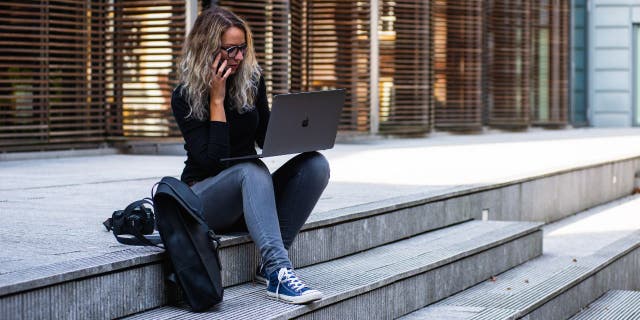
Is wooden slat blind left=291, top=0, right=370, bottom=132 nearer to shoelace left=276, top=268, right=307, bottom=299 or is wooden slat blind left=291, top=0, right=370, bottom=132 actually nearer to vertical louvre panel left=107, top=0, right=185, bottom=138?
vertical louvre panel left=107, top=0, right=185, bottom=138

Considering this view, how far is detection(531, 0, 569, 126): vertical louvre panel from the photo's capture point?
77.7ft

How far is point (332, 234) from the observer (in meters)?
5.57

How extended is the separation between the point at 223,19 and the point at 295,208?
98cm

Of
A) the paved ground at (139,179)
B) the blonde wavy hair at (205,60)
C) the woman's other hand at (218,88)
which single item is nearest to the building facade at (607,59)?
the paved ground at (139,179)

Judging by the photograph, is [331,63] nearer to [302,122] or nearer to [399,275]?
[399,275]

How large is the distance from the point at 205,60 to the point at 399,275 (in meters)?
1.57

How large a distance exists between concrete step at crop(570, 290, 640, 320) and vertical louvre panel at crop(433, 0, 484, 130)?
1257cm

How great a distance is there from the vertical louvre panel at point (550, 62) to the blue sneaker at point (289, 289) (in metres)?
20.0

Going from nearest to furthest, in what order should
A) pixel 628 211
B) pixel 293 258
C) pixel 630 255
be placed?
pixel 293 258 < pixel 630 255 < pixel 628 211

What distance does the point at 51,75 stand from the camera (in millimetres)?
11945

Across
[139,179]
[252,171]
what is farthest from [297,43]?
[252,171]

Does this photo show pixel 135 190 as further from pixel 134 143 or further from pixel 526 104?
pixel 526 104

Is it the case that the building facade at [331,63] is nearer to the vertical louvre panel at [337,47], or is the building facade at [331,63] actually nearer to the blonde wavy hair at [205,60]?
the vertical louvre panel at [337,47]

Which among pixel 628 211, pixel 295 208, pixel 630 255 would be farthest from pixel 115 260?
pixel 628 211
